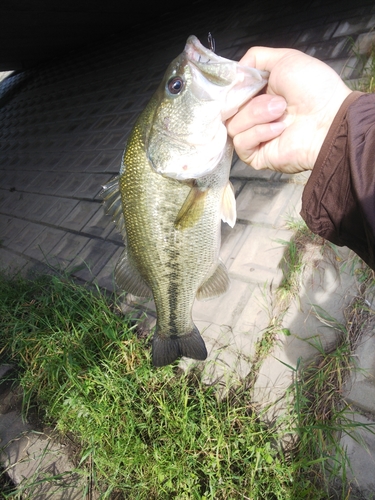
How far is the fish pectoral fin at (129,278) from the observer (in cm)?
208

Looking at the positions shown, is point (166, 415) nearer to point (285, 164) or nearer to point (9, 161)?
point (285, 164)

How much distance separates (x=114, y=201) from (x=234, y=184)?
5.86ft

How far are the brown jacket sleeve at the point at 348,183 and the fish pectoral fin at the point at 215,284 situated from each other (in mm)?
557

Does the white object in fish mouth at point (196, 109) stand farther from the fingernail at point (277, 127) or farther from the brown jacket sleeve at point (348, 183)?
the brown jacket sleeve at point (348, 183)

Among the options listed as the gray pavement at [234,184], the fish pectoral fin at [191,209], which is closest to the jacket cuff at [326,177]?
the fish pectoral fin at [191,209]

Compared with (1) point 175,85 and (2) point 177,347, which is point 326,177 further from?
(2) point 177,347

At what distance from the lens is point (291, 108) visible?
1832 millimetres

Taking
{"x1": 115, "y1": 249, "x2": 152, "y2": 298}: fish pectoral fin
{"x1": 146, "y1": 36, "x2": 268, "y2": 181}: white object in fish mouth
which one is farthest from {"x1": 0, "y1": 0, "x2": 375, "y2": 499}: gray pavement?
{"x1": 146, "y1": 36, "x2": 268, "y2": 181}: white object in fish mouth

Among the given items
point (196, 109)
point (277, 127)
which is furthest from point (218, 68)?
point (277, 127)

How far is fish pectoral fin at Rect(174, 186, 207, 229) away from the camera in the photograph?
1780mm

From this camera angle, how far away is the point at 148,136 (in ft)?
5.83

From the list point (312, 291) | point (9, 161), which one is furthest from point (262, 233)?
point (9, 161)

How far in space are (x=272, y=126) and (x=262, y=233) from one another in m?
1.38

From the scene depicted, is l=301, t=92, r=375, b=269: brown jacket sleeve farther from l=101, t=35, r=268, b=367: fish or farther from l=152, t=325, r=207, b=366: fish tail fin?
l=152, t=325, r=207, b=366: fish tail fin
